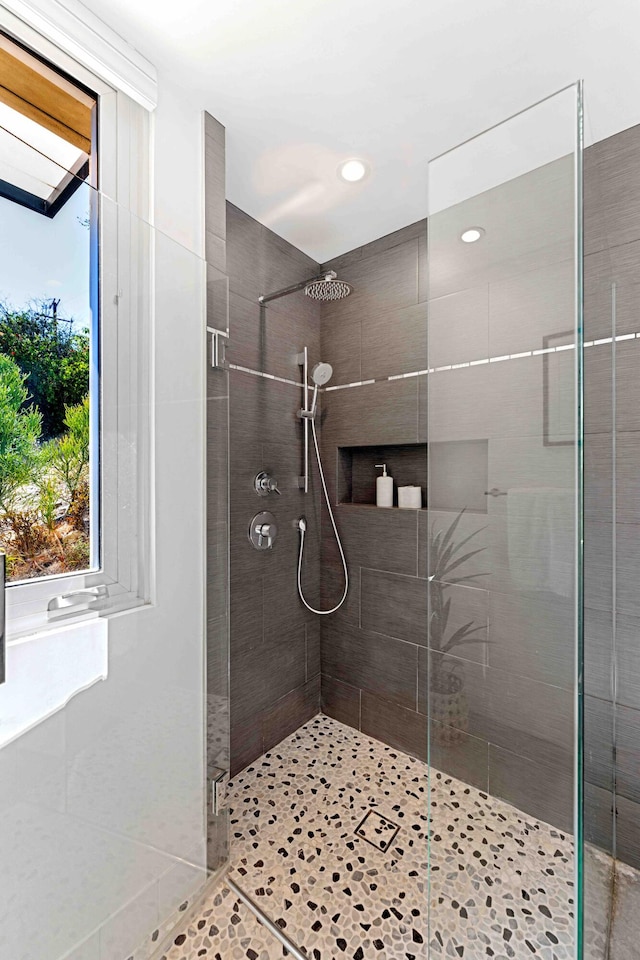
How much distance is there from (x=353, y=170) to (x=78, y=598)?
1.76 m

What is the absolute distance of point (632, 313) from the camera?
142cm

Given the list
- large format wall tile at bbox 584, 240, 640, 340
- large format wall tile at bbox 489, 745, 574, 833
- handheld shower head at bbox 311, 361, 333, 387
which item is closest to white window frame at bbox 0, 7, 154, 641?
large format wall tile at bbox 489, 745, 574, 833

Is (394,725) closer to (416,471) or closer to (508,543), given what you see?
(416,471)

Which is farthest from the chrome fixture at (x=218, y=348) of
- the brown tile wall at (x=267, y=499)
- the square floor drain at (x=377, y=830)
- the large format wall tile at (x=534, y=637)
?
the square floor drain at (x=377, y=830)

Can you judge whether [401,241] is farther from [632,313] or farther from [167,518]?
[167,518]

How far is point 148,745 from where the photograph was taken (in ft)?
3.81

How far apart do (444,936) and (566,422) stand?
1.07 m

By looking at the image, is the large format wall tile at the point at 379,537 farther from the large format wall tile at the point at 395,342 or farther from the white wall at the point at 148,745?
the white wall at the point at 148,745

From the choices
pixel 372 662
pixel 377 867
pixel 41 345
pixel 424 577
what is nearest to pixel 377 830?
pixel 377 867

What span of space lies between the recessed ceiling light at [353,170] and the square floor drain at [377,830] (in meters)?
2.44

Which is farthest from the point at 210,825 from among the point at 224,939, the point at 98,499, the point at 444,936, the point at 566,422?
the point at 566,422

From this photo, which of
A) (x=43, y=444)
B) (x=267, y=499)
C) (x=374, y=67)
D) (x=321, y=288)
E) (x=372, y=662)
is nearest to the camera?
(x=43, y=444)

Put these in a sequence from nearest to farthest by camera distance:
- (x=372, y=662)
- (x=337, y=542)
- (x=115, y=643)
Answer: (x=115, y=643)
(x=372, y=662)
(x=337, y=542)

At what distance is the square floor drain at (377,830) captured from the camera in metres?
1.53
